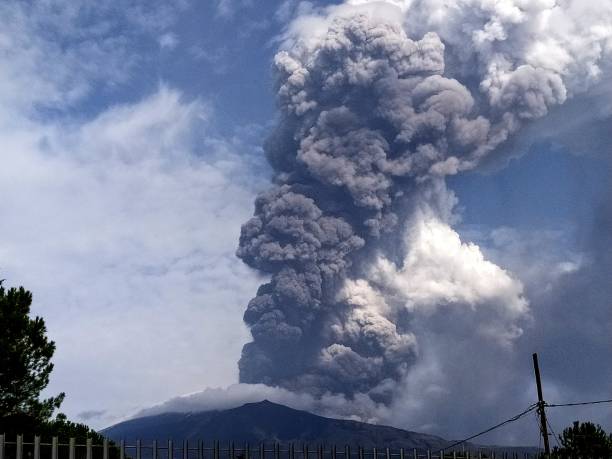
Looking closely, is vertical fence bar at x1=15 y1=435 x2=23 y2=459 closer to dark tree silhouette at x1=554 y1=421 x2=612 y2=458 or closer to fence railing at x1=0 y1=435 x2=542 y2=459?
fence railing at x1=0 y1=435 x2=542 y2=459

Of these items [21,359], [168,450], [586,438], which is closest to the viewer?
[168,450]

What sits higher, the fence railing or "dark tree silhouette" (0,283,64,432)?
"dark tree silhouette" (0,283,64,432)

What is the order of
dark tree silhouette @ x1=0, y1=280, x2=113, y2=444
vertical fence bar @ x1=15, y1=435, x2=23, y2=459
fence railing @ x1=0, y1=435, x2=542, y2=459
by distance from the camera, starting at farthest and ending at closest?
dark tree silhouette @ x1=0, y1=280, x2=113, y2=444 → fence railing @ x1=0, y1=435, x2=542, y2=459 → vertical fence bar @ x1=15, y1=435, x2=23, y2=459

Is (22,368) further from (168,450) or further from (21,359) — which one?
(168,450)

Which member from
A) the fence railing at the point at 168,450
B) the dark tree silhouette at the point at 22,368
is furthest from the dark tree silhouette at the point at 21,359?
the fence railing at the point at 168,450

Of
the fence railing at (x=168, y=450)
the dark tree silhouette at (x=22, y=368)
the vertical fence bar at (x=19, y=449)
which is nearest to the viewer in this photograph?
the vertical fence bar at (x=19, y=449)

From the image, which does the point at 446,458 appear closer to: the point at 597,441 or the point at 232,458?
the point at 232,458

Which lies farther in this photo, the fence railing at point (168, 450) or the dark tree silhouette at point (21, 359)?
the dark tree silhouette at point (21, 359)

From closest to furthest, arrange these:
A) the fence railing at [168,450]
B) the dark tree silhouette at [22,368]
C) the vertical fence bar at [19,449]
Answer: the vertical fence bar at [19,449], the fence railing at [168,450], the dark tree silhouette at [22,368]

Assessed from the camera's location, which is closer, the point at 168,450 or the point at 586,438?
the point at 168,450

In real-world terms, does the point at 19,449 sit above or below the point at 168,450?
above

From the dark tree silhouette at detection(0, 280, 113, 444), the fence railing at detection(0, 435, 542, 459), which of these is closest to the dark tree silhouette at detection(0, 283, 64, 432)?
the dark tree silhouette at detection(0, 280, 113, 444)

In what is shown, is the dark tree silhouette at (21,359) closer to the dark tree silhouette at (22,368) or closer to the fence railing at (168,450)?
the dark tree silhouette at (22,368)

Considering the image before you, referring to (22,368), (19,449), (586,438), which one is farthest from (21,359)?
(586,438)
